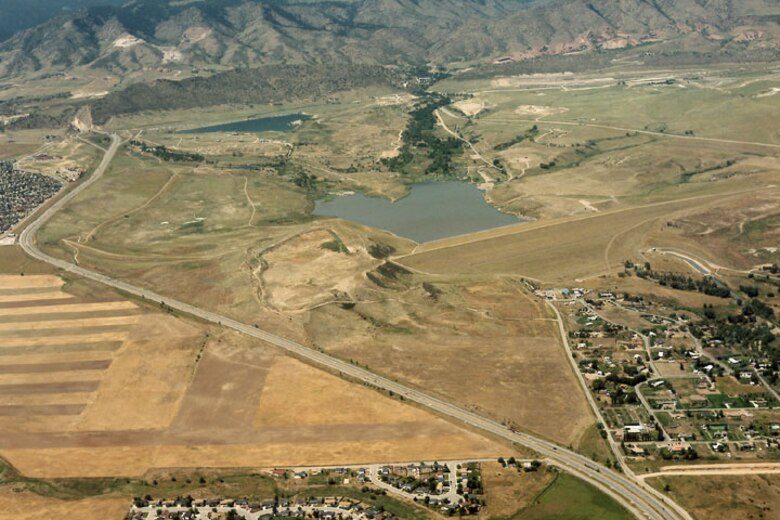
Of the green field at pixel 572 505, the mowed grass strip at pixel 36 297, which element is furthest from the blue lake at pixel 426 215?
the green field at pixel 572 505

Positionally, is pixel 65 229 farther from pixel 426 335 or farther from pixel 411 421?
pixel 411 421

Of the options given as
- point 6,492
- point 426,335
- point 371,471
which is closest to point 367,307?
point 426,335

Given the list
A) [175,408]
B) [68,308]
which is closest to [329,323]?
[175,408]

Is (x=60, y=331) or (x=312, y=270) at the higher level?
(x=312, y=270)

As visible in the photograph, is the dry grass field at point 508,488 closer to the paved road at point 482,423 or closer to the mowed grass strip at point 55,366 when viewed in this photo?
the paved road at point 482,423

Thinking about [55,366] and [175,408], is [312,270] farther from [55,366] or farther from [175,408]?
[55,366]

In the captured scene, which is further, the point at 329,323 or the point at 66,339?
the point at 329,323

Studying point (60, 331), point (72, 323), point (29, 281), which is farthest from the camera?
point (29, 281)
